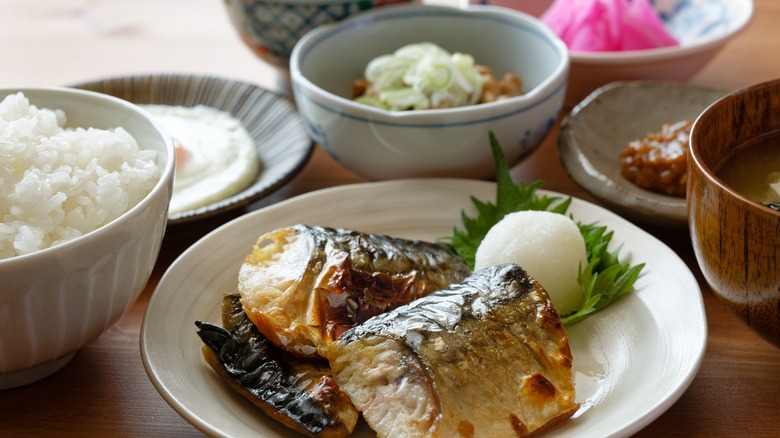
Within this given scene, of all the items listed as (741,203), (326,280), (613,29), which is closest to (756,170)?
(741,203)

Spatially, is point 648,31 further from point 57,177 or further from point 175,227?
point 57,177

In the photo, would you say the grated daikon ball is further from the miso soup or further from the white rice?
the white rice

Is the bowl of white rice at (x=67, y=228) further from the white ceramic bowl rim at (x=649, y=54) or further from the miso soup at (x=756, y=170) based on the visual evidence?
the white ceramic bowl rim at (x=649, y=54)

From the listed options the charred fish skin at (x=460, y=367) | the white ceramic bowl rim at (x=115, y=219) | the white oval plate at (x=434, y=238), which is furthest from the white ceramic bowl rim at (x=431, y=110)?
the charred fish skin at (x=460, y=367)

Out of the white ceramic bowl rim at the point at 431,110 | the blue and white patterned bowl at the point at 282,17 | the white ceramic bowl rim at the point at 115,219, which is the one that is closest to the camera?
the white ceramic bowl rim at the point at 115,219

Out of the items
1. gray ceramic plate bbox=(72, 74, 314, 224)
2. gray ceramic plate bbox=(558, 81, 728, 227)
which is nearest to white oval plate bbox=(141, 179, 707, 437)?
gray ceramic plate bbox=(558, 81, 728, 227)

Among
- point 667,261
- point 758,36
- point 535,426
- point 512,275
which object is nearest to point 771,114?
point 667,261

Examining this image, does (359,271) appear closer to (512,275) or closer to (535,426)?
(512,275)

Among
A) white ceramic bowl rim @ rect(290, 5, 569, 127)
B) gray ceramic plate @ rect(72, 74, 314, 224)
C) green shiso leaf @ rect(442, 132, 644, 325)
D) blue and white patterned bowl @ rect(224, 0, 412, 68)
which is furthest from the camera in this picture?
blue and white patterned bowl @ rect(224, 0, 412, 68)
